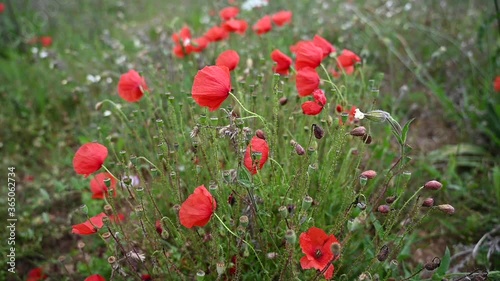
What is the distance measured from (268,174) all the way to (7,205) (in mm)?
1435

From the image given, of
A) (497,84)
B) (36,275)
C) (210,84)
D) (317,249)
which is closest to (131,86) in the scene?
(210,84)

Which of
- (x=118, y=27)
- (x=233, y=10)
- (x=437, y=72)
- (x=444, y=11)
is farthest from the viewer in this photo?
(x=118, y=27)

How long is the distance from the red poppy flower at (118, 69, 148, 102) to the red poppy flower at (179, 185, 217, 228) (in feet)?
2.49

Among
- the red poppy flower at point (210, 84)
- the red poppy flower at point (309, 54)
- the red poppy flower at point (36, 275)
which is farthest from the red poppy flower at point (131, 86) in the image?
the red poppy flower at point (36, 275)

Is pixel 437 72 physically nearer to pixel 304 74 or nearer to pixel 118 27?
pixel 304 74

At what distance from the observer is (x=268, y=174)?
1.72 m

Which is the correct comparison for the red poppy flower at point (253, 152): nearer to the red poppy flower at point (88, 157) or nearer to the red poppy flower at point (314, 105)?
the red poppy flower at point (314, 105)

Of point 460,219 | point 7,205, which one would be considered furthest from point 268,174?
point 7,205

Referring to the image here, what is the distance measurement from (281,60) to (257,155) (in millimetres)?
650

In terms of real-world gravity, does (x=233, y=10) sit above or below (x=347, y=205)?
above

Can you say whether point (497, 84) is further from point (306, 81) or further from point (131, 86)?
point (131, 86)

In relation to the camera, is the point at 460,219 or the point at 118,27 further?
the point at 118,27

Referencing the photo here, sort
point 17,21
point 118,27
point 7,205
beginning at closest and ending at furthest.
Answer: point 7,205
point 17,21
point 118,27

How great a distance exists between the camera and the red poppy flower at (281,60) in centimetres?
178
